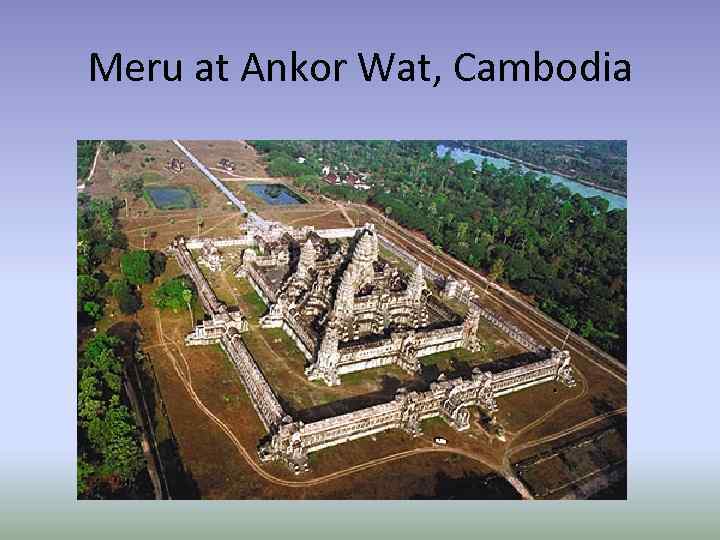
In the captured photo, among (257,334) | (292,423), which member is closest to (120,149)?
(257,334)

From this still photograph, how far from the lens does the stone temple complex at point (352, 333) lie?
34.8 metres

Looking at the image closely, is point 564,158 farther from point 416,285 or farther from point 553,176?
point 416,285

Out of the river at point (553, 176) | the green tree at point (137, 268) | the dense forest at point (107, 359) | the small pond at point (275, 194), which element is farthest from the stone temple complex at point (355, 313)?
the river at point (553, 176)

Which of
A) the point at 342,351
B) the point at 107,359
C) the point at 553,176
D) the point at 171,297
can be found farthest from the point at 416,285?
the point at 553,176

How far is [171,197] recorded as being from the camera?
77250 mm

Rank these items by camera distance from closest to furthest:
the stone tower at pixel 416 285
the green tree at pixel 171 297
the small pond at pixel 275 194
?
the green tree at pixel 171 297 < the stone tower at pixel 416 285 < the small pond at pixel 275 194

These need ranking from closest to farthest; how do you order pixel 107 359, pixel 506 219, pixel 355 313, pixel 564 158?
pixel 107 359 < pixel 355 313 < pixel 506 219 < pixel 564 158

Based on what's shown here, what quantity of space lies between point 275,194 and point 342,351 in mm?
48364

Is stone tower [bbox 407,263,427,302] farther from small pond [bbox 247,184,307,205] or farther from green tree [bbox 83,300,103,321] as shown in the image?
small pond [bbox 247,184,307,205]

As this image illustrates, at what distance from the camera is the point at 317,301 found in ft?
150

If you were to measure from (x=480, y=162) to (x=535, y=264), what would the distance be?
5393 cm

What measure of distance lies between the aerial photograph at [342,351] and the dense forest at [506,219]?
1.22ft

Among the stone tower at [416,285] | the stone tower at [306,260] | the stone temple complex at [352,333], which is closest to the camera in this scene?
the stone temple complex at [352,333]

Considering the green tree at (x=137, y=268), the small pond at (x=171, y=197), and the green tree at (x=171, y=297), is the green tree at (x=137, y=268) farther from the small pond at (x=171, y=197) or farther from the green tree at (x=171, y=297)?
the small pond at (x=171, y=197)
